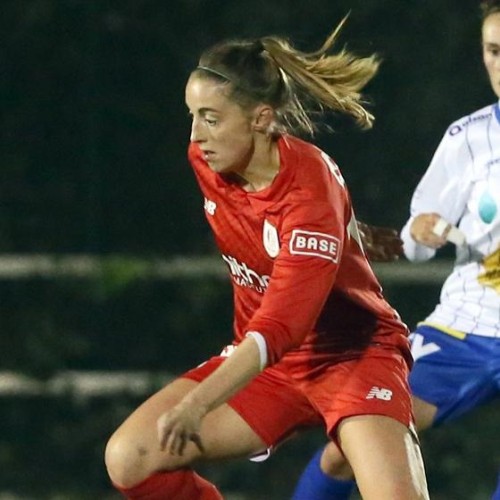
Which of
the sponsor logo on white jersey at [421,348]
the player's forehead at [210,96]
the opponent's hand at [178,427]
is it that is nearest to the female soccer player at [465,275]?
the sponsor logo on white jersey at [421,348]

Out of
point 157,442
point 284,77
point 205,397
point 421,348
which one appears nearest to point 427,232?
point 421,348

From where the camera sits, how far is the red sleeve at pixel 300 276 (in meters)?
4.09

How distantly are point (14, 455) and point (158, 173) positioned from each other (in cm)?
123

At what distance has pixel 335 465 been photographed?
16.3 feet

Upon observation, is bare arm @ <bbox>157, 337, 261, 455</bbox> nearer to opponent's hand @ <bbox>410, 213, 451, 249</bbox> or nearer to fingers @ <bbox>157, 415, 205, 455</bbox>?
fingers @ <bbox>157, 415, 205, 455</bbox>

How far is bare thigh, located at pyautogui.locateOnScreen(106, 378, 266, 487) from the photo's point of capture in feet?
14.2

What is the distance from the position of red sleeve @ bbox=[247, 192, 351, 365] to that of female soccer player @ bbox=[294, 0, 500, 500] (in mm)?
906

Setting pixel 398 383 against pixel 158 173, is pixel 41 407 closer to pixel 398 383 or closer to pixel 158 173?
pixel 158 173

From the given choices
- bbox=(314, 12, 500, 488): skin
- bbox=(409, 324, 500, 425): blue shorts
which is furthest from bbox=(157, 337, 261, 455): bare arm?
bbox=(409, 324, 500, 425): blue shorts

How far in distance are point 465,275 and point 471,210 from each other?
0.68ft

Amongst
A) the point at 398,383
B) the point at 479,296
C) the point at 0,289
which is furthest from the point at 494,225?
the point at 0,289

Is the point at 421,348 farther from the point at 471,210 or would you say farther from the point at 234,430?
the point at 234,430

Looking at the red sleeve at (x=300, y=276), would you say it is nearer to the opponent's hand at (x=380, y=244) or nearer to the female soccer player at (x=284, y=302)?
the female soccer player at (x=284, y=302)

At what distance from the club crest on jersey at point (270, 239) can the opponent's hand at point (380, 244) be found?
1.61 ft
